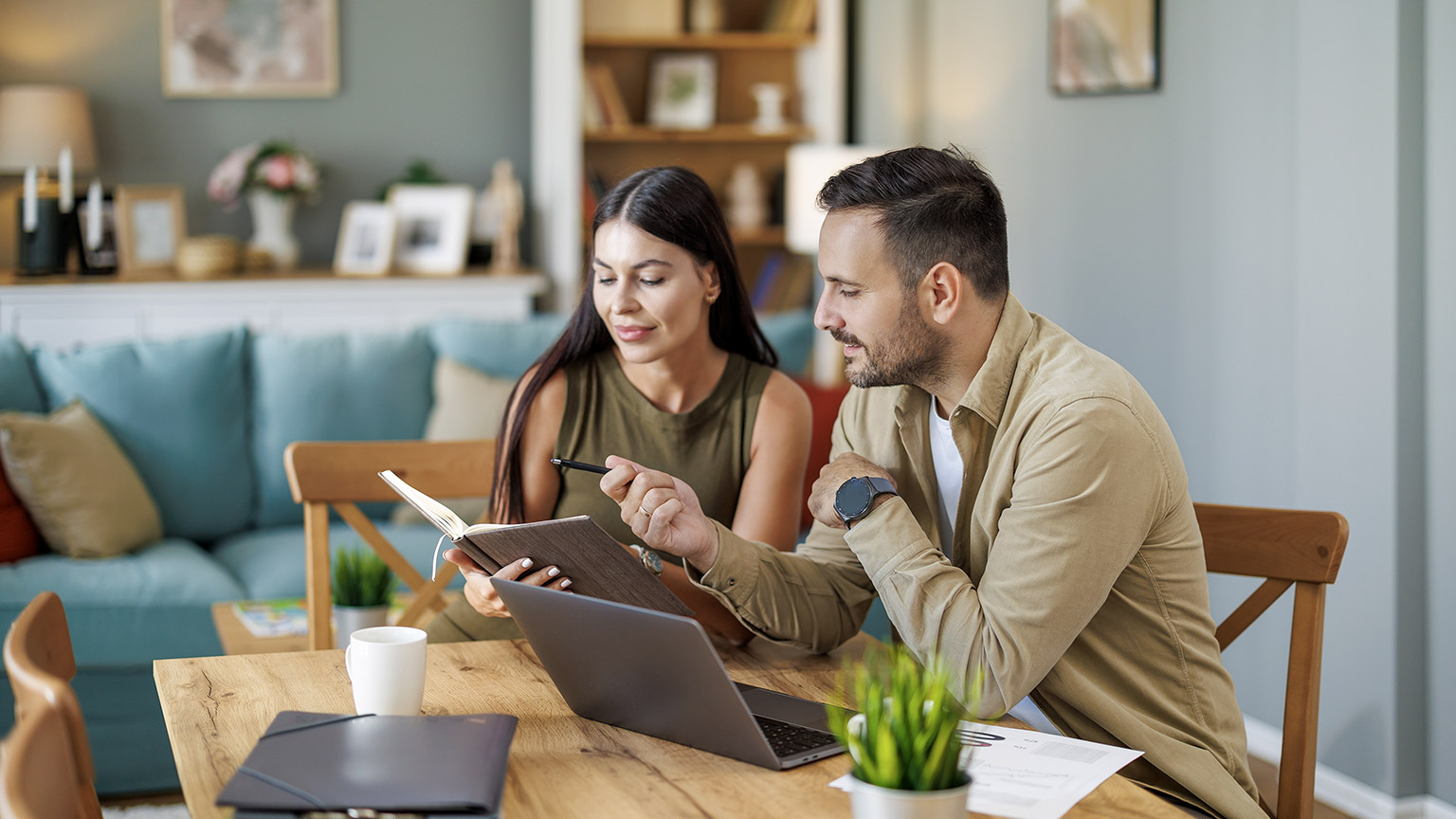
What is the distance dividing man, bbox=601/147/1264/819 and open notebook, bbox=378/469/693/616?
12cm

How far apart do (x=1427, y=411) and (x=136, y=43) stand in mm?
4173

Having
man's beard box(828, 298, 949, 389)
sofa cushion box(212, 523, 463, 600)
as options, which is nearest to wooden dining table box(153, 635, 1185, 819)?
man's beard box(828, 298, 949, 389)

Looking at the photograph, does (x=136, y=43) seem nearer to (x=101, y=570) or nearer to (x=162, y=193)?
(x=162, y=193)

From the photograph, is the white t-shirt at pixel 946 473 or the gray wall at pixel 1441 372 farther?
the gray wall at pixel 1441 372

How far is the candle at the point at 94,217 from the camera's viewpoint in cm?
426

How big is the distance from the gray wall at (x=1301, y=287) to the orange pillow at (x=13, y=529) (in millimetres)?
2590

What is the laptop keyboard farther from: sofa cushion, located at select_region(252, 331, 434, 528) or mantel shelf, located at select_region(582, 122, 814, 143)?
mantel shelf, located at select_region(582, 122, 814, 143)

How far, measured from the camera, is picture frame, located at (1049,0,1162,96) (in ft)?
10.3

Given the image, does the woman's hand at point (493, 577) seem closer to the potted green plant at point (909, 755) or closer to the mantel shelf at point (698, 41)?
the potted green plant at point (909, 755)

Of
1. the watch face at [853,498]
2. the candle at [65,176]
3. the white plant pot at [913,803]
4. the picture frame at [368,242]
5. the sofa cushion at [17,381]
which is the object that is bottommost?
the white plant pot at [913,803]

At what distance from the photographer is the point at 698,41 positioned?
4.68 metres

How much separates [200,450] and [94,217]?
145cm

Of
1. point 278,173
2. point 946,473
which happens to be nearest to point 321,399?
point 278,173

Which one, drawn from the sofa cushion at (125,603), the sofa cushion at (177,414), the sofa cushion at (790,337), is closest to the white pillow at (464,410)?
the sofa cushion at (177,414)
